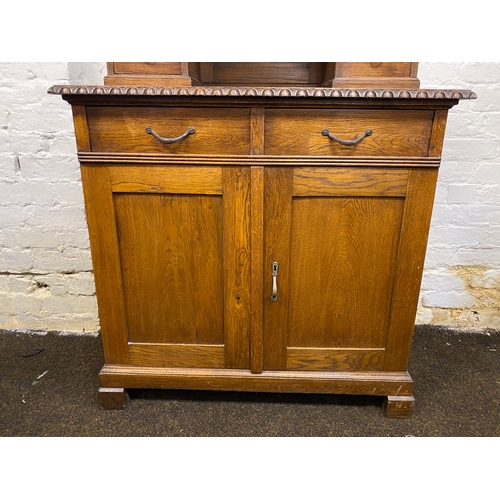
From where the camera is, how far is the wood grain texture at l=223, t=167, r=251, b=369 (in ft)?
4.18

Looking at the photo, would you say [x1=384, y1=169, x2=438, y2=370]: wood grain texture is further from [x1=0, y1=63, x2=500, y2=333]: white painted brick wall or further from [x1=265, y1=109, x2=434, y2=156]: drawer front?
[x1=0, y1=63, x2=500, y2=333]: white painted brick wall

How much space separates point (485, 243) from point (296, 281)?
1130 millimetres

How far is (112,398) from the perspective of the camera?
151cm

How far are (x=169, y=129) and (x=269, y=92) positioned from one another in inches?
13.0

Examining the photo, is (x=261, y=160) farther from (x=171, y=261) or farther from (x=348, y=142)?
(x=171, y=261)

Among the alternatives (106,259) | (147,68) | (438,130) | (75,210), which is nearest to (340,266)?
(438,130)

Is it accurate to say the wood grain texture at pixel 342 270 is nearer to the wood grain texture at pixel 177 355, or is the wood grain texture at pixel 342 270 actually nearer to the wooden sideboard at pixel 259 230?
the wooden sideboard at pixel 259 230

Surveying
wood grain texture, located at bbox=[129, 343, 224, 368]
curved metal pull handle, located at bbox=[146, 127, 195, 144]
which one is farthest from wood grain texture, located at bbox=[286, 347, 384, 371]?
curved metal pull handle, located at bbox=[146, 127, 195, 144]

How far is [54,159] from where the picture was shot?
5.80 feet

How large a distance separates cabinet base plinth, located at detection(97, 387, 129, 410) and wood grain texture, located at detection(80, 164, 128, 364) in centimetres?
11

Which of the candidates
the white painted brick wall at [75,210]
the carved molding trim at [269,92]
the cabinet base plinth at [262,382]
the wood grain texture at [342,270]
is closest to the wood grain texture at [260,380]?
the cabinet base plinth at [262,382]

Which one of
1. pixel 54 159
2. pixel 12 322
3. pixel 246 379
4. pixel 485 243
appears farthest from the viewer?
pixel 12 322
